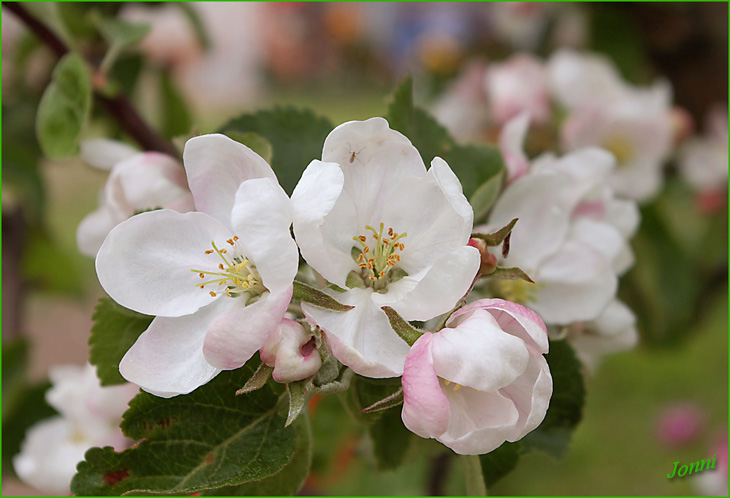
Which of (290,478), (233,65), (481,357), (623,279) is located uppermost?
(233,65)

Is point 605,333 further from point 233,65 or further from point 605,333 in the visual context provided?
point 233,65

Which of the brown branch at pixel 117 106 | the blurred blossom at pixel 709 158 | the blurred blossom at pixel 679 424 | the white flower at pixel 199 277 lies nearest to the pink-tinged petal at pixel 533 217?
the white flower at pixel 199 277

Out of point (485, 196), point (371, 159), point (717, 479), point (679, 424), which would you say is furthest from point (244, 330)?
point (679, 424)

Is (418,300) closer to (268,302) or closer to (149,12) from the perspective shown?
(268,302)

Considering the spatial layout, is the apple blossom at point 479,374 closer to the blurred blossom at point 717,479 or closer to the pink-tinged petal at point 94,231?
the pink-tinged petal at point 94,231

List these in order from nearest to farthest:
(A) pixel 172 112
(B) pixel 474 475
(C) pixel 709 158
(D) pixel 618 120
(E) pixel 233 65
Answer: (B) pixel 474 475
(D) pixel 618 120
(A) pixel 172 112
(C) pixel 709 158
(E) pixel 233 65

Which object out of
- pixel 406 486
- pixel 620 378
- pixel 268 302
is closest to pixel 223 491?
pixel 268 302
